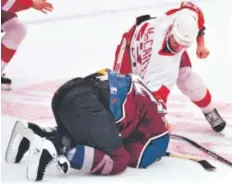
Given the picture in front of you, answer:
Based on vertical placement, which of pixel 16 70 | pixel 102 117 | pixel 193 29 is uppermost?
pixel 193 29

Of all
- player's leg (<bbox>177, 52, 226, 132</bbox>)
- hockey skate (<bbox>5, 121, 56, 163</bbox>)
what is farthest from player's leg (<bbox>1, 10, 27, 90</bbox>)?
hockey skate (<bbox>5, 121, 56, 163</bbox>)

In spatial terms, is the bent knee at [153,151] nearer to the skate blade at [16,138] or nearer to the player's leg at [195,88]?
the skate blade at [16,138]

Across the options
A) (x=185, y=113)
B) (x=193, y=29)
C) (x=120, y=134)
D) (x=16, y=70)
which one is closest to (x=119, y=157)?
(x=120, y=134)

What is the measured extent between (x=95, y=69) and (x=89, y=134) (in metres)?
1.27

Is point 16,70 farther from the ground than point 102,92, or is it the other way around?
point 102,92

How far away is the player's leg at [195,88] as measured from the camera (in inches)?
74.8

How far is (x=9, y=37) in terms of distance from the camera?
240cm

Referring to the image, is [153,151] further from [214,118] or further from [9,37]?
[9,37]

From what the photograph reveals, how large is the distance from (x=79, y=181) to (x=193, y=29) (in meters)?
0.57

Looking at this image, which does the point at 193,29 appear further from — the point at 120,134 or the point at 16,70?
the point at 16,70

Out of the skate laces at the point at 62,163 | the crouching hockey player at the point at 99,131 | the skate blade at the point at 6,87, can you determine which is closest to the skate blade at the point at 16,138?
the crouching hockey player at the point at 99,131

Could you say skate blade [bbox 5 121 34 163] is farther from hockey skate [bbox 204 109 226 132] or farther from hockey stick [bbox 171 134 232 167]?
hockey skate [bbox 204 109 226 132]

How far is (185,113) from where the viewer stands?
2.03 metres

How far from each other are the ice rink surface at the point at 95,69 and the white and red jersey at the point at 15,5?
301 mm
